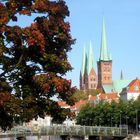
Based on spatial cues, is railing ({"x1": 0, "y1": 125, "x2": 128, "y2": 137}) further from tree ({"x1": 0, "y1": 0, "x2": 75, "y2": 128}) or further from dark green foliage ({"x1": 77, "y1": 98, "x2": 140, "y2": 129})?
tree ({"x1": 0, "y1": 0, "x2": 75, "y2": 128})

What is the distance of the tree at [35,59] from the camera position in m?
11.8

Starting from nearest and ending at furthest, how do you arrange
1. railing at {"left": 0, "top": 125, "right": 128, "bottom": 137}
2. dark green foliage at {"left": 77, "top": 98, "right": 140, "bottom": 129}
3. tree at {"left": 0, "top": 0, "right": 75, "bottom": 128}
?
1. tree at {"left": 0, "top": 0, "right": 75, "bottom": 128}
2. railing at {"left": 0, "top": 125, "right": 128, "bottom": 137}
3. dark green foliage at {"left": 77, "top": 98, "right": 140, "bottom": 129}

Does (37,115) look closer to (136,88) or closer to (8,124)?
(8,124)

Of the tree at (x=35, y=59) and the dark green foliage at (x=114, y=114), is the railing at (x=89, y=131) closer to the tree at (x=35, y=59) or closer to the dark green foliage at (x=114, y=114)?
the dark green foliage at (x=114, y=114)

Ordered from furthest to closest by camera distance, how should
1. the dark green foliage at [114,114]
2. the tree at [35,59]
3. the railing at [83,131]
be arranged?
the dark green foliage at [114,114] < the railing at [83,131] < the tree at [35,59]

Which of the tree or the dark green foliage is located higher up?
the dark green foliage

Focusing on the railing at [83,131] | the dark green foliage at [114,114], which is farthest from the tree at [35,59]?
the dark green foliage at [114,114]

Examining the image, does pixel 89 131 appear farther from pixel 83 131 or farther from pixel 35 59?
pixel 35 59

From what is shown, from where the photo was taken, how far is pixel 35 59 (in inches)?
495

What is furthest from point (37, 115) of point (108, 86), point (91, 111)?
point (108, 86)

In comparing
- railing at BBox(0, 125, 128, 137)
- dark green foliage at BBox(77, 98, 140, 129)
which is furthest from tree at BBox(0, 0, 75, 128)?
dark green foliage at BBox(77, 98, 140, 129)

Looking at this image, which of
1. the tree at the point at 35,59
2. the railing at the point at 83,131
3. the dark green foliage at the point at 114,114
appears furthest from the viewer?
the dark green foliage at the point at 114,114

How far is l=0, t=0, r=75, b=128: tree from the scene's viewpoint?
11.8 m

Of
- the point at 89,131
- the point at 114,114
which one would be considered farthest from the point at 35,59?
the point at 114,114
